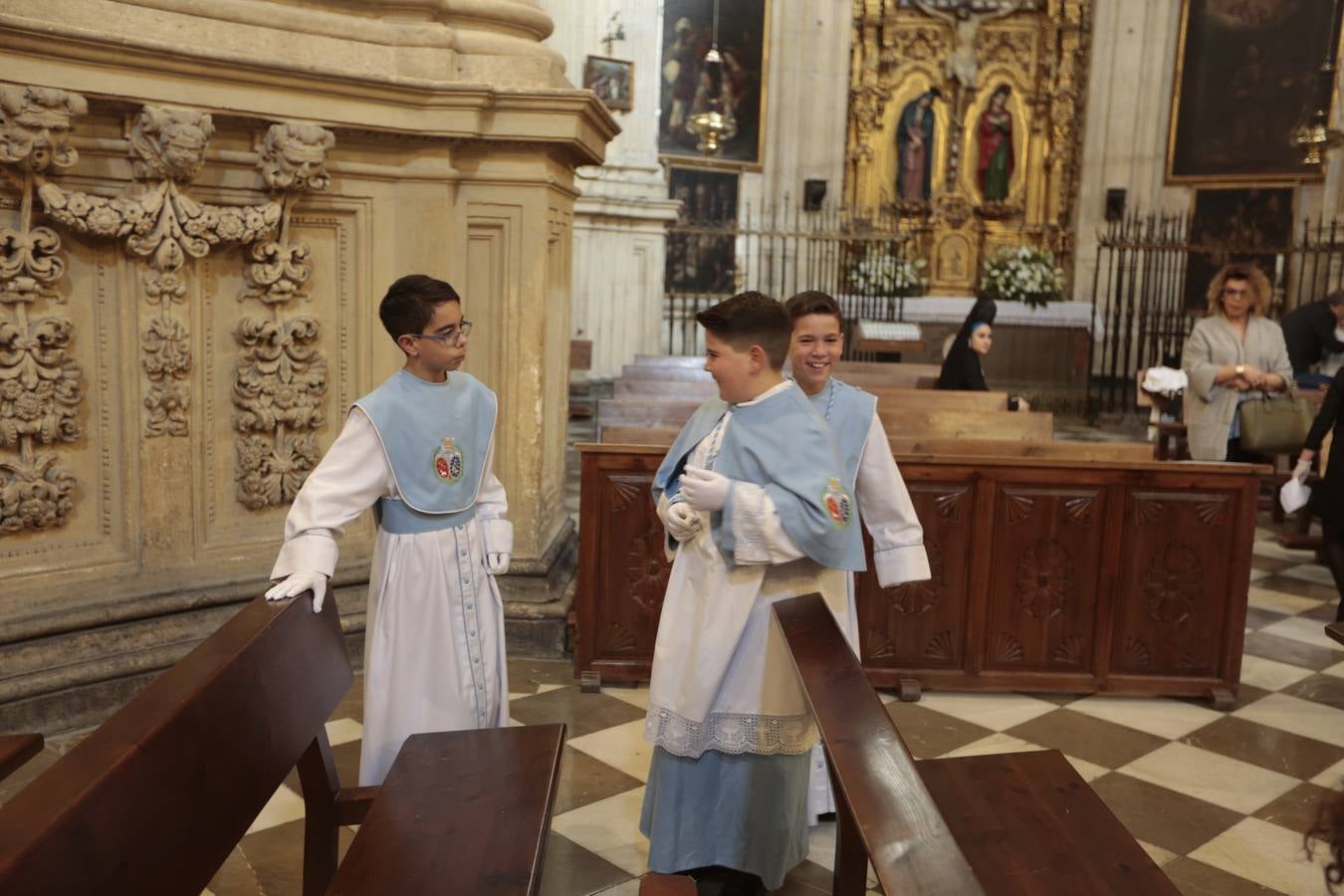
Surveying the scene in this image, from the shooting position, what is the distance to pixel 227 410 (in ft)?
14.6

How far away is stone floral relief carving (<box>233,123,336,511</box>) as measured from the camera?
4320 mm

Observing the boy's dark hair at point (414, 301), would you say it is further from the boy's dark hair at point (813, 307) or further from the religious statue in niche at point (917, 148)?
the religious statue in niche at point (917, 148)

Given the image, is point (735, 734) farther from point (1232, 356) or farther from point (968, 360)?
point (1232, 356)

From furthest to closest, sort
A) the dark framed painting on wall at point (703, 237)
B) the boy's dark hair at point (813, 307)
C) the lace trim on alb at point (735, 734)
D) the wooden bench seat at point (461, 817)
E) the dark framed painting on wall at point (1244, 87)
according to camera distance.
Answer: the dark framed painting on wall at point (703, 237) < the dark framed painting on wall at point (1244, 87) < the boy's dark hair at point (813, 307) < the lace trim on alb at point (735, 734) < the wooden bench seat at point (461, 817)

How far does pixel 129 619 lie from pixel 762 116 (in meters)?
14.5

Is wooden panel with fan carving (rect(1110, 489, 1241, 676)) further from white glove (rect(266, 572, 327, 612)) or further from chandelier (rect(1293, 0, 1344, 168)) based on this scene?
chandelier (rect(1293, 0, 1344, 168))

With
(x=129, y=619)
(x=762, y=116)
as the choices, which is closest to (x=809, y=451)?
(x=129, y=619)

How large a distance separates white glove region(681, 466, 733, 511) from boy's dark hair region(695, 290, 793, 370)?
1.01ft

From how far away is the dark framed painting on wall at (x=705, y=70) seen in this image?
53.5 ft

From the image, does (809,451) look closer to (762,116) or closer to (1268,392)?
(1268,392)

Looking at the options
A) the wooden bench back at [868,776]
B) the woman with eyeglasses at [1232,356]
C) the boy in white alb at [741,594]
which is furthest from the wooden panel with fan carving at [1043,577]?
the woman with eyeglasses at [1232,356]

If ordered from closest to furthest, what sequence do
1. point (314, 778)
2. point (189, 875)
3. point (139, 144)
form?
1. point (189, 875)
2. point (314, 778)
3. point (139, 144)

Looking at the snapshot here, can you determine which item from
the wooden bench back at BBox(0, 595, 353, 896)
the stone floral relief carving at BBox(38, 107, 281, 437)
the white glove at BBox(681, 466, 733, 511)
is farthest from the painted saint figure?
the wooden bench back at BBox(0, 595, 353, 896)

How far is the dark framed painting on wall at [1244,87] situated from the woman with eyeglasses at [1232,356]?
33.7 ft
